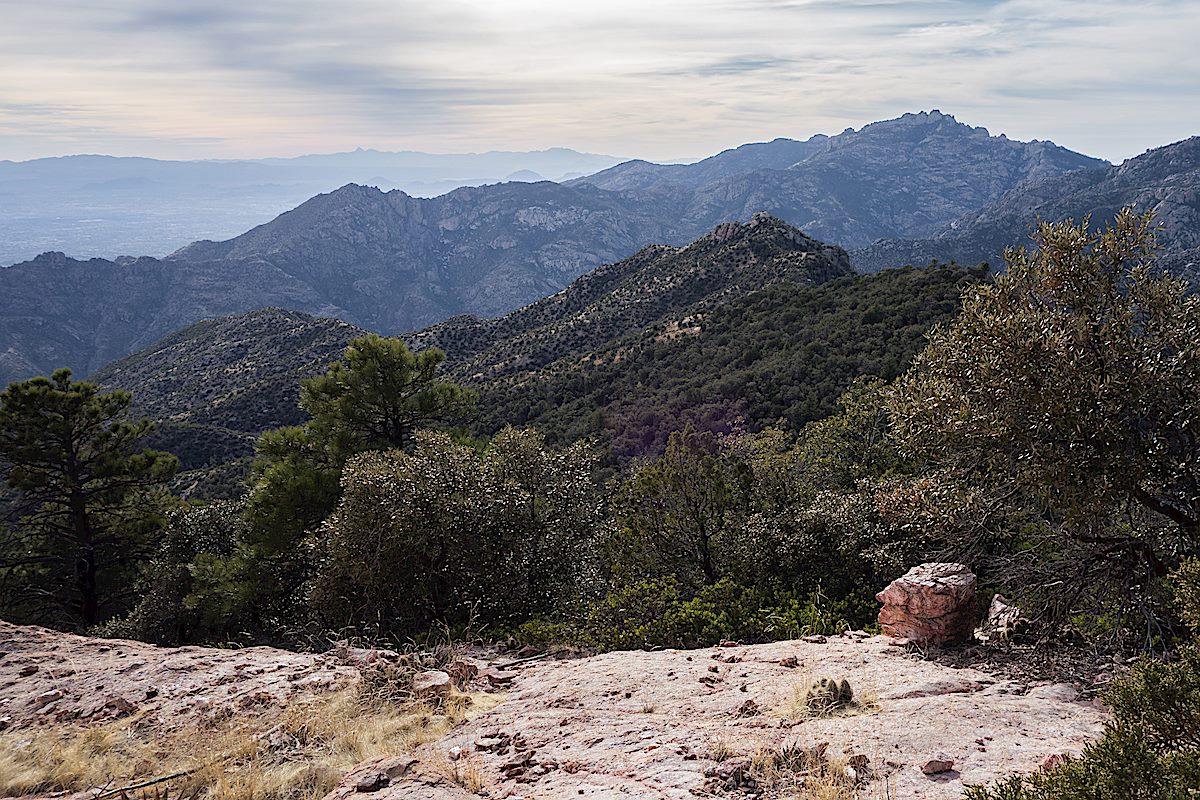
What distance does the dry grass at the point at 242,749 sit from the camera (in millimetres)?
7164

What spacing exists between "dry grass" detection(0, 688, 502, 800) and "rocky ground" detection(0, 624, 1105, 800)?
15.2 inches

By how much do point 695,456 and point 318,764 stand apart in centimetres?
1185

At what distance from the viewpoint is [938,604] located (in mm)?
9562

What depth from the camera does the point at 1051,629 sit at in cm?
943

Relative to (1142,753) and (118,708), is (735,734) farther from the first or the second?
(118,708)

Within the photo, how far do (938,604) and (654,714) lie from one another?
4.42 metres

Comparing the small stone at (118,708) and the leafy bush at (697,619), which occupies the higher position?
the small stone at (118,708)

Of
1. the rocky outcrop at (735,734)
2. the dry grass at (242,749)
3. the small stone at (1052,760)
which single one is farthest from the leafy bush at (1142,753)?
the dry grass at (242,749)

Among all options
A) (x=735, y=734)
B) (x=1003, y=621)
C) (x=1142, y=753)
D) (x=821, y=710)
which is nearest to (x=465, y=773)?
(x=735, y=734)

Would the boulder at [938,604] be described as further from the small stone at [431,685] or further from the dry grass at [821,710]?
the small stone at [431,685]

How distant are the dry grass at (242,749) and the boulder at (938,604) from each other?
610 cm

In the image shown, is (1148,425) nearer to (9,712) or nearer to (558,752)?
(558,752)

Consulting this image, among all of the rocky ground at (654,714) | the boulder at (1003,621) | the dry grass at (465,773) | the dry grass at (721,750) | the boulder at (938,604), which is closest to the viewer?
the rocky ground at (654,714)

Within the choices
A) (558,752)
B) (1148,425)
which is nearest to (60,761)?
(558,752)
